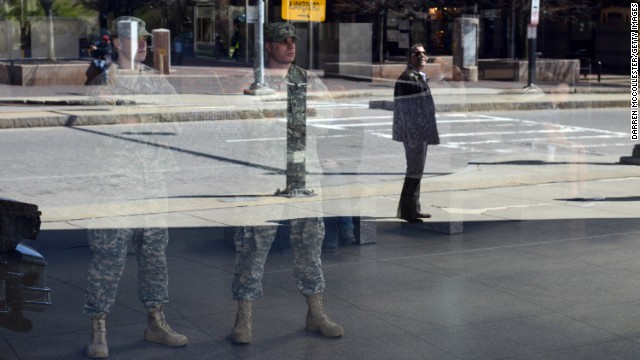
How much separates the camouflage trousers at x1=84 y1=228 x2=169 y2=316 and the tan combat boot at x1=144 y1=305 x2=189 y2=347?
13cm

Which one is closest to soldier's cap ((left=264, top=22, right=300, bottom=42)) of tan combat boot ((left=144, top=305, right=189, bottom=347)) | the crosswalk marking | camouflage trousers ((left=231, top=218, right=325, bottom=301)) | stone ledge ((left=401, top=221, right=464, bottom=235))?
camouflage trousers ((left=231, top=218, right=325, bottom=301))

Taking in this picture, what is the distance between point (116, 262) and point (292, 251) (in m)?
1.02

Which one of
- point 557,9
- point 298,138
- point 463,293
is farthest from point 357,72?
point 557,9

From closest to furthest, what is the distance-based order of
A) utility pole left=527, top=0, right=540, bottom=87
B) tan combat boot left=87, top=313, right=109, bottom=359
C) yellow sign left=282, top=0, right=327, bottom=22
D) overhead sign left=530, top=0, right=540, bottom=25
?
1. tan combat boot left=87, top=313, right=109, bottom=359
2. yellow sign left=282, top=0, right=327, bottom=22
3. overhead sign left=530, top=0, right=540, bottom=25
4. utility pole left=527, top=0, right=540, bottom=87

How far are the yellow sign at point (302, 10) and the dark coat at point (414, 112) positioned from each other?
7.02 feet

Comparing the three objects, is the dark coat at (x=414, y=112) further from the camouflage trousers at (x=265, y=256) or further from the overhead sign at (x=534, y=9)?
the overhead sign at (x=534, y=9)

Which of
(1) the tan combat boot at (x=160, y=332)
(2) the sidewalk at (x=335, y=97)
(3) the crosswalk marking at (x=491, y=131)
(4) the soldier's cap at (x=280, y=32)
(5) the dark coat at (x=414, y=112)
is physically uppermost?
(4) the soldier's cap at (x=280, y=32)

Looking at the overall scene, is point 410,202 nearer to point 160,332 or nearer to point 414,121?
point 414,121

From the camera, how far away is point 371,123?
68.9 feet

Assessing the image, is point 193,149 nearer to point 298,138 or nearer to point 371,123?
point 371,123

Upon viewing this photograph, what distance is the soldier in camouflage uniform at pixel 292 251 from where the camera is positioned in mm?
5938

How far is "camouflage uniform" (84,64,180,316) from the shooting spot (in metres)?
5.74

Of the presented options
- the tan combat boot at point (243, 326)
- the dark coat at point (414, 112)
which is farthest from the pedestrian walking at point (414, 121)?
the tan combat boot at point (243, 326)

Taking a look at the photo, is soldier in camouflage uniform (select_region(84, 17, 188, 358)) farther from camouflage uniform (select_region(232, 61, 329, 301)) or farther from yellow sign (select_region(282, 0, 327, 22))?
yellow sign (select_region(282, 0, 327, 22))
